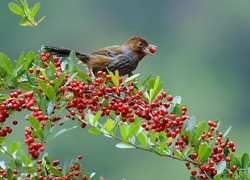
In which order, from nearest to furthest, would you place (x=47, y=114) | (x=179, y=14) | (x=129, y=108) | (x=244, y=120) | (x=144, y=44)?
1. (x=47, y=114)
2. (x=129, y=108)
3. (x=144, y=44)
4. (x=244, y=120)
5. (x=179, y=14)

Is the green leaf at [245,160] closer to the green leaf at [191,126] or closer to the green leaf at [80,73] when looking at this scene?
the green leaf at [191,126]

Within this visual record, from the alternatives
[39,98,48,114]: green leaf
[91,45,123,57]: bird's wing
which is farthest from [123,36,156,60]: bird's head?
[39,98,48,114]: green leaf

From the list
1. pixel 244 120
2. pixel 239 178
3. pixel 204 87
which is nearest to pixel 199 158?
pixel 239 178

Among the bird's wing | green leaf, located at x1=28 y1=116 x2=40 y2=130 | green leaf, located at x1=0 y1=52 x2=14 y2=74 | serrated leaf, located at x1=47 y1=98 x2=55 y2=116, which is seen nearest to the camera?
green leaf, located at x1=28 y1=116 x2=40 y2=130

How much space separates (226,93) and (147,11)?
32.4 ft

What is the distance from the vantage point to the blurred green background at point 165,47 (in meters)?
28.9

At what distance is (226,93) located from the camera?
1507 inches

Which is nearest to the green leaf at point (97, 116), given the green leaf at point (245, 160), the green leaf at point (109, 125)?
the green leaf at point (109, 125)

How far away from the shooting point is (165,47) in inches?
1629

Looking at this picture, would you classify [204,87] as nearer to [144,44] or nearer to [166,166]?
[166,166]

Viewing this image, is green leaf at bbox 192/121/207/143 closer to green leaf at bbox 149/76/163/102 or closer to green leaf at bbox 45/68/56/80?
green leaf at bbox 149/76/163/102

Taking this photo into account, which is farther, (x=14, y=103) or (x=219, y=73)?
(x=219, y=73)

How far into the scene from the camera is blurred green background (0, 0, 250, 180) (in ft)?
94.7

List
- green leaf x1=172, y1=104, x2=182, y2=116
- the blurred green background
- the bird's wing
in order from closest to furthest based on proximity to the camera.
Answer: green leaf x1=172, y1=104, x2=182, y2=116 → the bird's wing → the blurred green background
